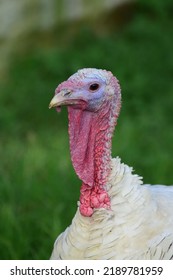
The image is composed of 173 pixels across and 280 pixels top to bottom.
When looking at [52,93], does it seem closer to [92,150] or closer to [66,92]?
[92,150]

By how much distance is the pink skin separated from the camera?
3.02 metres

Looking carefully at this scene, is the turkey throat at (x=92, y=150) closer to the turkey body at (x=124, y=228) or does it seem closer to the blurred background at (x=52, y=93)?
the turkey body at (x=124, y=228)

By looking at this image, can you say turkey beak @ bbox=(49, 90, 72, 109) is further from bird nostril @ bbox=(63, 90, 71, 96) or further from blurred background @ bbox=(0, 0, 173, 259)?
blurred background @ bbox=(0, 0, 173, 259)

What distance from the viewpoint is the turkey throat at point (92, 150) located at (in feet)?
9.96

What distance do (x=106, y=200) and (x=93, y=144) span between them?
0.23 metres

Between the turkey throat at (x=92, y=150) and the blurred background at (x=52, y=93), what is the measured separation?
3.82ft

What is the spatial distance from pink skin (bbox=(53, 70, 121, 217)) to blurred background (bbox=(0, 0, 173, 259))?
46.1 inches

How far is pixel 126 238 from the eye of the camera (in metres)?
3.04

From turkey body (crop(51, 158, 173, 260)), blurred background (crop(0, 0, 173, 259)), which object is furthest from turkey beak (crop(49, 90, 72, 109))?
blurred background (crop(0, 0, 173, 259))

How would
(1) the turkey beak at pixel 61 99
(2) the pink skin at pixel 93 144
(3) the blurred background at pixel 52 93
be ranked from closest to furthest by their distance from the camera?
1. (1) the turkey beak at pixel 61 99
2. (2) the pink skin at pixel 93 144
3. (3) the blurred background at pixel 52 93

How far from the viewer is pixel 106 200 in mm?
3090

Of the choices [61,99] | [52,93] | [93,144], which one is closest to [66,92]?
[61,99]

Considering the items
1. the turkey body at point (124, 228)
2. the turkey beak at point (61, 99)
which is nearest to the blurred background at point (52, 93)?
the turkey body at point (124, 228)

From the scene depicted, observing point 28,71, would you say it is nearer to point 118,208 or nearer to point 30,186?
point 30,186
